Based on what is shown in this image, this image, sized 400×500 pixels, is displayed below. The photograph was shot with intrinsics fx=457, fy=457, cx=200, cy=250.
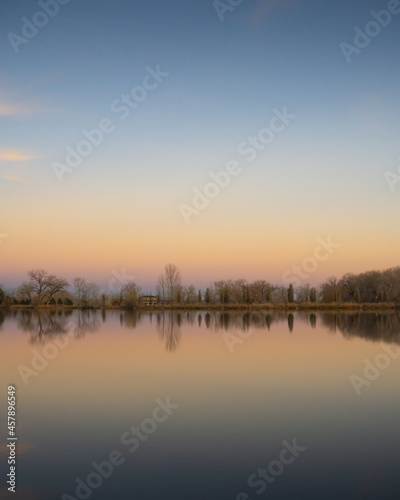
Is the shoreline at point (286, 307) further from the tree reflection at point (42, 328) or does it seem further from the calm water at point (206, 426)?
the calm water at point (206, 426)

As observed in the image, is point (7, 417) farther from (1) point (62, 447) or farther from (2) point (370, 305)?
(2) point (370, 305)

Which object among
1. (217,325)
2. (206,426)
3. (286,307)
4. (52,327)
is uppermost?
(286,307)

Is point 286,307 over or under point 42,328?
over

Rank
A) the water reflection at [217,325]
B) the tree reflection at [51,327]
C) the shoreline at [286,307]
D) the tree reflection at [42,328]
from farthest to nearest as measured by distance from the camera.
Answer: the shoreline at [286,307] < the tree reflection at [51,327] < the water reflection at [217,325] < the tree reflection at [42,328]

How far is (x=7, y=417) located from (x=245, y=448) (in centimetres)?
319

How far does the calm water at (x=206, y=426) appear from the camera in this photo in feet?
12.8

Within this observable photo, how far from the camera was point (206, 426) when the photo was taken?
5387 millimetres

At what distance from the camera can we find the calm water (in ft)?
12.8

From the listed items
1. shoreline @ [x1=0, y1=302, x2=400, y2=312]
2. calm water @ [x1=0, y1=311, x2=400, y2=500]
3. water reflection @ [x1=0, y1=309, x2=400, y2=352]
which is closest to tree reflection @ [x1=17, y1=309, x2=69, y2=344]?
water reflection @ [x1=0, y1=309, x2=400, y2=352]

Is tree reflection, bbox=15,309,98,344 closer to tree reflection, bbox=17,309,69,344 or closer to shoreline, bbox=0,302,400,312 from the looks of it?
tree reflection, bbox=17,309,69,344

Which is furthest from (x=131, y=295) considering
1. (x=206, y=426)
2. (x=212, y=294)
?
(x=206, y=426)

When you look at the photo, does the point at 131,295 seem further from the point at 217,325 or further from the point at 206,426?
Result: the point at 206,426

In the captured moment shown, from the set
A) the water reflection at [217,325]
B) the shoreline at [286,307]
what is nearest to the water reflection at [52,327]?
the water reflection at [217,325]

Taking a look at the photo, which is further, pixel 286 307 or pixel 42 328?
pixel 286 307
